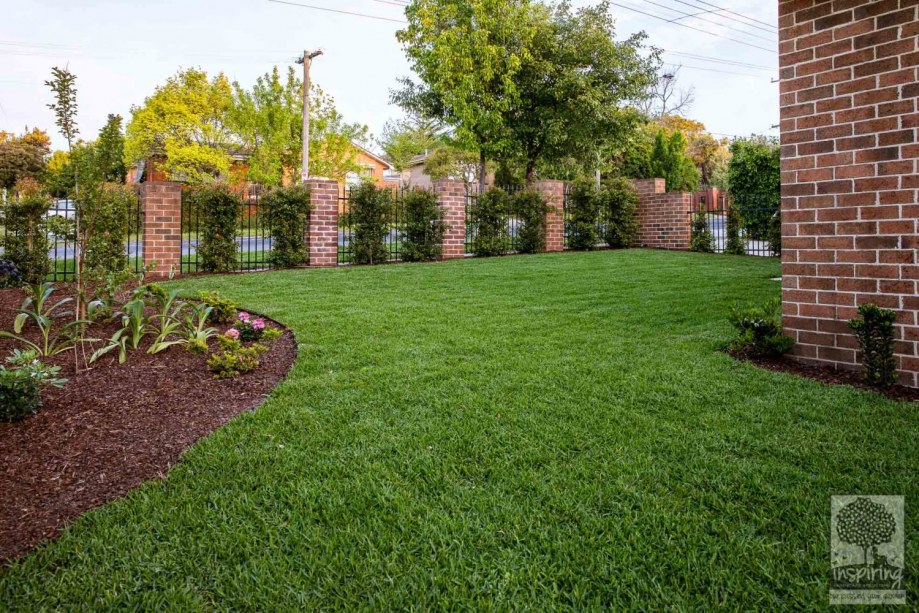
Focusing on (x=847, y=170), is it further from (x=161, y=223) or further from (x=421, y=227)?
(x=161, y=223)

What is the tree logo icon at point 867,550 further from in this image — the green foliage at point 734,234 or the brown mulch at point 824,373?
the green foliage at point 734,234

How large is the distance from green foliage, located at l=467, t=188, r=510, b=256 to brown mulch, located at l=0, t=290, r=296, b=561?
8.00 metres

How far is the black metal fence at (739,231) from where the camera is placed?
1236cm

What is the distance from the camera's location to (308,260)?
9.73 m

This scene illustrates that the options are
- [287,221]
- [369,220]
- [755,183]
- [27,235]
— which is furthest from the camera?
[755,183]

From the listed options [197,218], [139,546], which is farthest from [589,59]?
[139,546]

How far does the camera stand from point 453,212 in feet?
36.3

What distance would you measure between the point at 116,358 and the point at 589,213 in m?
11.0

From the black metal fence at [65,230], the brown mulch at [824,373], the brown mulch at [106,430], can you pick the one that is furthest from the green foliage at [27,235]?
the brown mulch at [824,373]

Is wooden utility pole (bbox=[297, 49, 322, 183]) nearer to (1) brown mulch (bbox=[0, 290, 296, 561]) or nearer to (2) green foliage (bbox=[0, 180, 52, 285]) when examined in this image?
(2) green foliage (bbox=[0, 180, 52, 285])

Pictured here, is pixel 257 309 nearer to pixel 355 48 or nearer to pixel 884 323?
pixel 884 323

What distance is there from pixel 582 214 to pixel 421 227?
4291mm

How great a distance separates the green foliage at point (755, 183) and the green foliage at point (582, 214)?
3425mm

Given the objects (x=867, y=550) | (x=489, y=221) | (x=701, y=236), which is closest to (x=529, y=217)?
(x=489, y=221)
